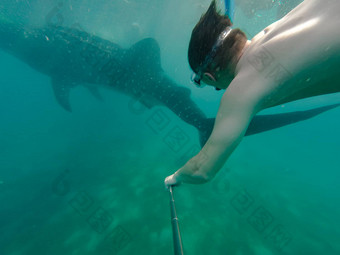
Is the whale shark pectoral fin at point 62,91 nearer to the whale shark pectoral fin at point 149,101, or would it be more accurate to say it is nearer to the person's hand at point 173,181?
the whale shark pectoral fin at point 149,101

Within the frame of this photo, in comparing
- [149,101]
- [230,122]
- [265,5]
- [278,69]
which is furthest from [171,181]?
[265,5]

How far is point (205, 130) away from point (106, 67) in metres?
5.31

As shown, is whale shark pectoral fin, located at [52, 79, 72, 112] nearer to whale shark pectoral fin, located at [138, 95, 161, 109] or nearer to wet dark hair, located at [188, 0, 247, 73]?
whale shark pectoral fin, located at [138, 95, 161, 109]

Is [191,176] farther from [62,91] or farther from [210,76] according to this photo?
[62,91]

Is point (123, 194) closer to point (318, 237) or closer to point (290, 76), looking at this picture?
point (290, 76)

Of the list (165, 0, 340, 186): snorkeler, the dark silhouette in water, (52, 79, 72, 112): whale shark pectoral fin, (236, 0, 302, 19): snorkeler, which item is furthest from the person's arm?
(236, 0, 302, 19): snorkeler

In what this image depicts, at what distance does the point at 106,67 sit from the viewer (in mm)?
6930

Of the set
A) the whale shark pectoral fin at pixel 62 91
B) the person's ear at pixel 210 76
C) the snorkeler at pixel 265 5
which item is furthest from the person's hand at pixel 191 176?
the snorkeler at pixel 265 5

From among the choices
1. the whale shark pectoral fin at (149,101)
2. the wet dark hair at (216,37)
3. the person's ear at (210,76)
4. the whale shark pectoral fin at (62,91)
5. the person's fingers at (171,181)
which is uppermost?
the whale shark pectoral fin at (62,91)

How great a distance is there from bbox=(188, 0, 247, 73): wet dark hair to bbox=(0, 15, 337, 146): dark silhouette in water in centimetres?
182

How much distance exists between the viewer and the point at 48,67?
902cm

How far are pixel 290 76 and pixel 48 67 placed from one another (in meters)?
11.1

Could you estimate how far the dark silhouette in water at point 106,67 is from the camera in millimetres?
4035

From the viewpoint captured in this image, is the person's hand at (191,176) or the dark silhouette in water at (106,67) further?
the dark silhouette in water at (106,67)
